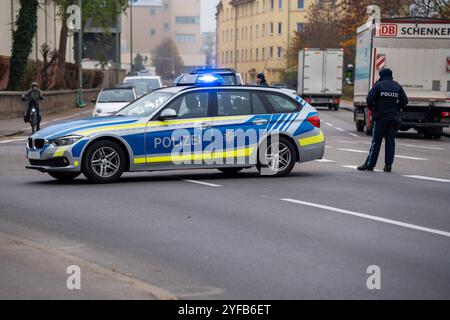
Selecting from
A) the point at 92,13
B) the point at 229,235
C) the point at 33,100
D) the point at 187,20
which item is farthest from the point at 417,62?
the point at 187,20

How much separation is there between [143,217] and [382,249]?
3026 mm

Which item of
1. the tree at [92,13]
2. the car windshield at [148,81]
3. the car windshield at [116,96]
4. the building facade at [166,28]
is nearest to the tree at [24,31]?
the car windshield at [148,81]

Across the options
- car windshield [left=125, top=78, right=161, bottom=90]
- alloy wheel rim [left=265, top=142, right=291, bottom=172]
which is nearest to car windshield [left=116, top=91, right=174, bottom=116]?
alloy wheel rim [left=265, top=142, right=291, bottom=172]

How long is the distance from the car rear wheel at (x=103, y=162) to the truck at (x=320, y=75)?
130 ft

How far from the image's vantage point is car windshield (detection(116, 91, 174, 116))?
45.6ft

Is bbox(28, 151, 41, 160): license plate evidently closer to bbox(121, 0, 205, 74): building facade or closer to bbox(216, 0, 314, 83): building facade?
bbox(216, 0, 314, 83): building facade

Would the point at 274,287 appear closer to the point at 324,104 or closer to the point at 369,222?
the point at 369,222

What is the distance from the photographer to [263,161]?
14367 millimetres

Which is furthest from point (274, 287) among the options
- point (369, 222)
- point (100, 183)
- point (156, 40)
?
point (156, 40)

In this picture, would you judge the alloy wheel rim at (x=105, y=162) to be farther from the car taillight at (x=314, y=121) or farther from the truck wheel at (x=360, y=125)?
the truck wheel at (x=360, y=125)

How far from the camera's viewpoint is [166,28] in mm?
177125

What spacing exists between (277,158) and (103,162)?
294cm

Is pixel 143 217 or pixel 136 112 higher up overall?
pixel 136 112

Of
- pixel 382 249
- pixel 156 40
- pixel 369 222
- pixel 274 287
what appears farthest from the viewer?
pixel 156 40
